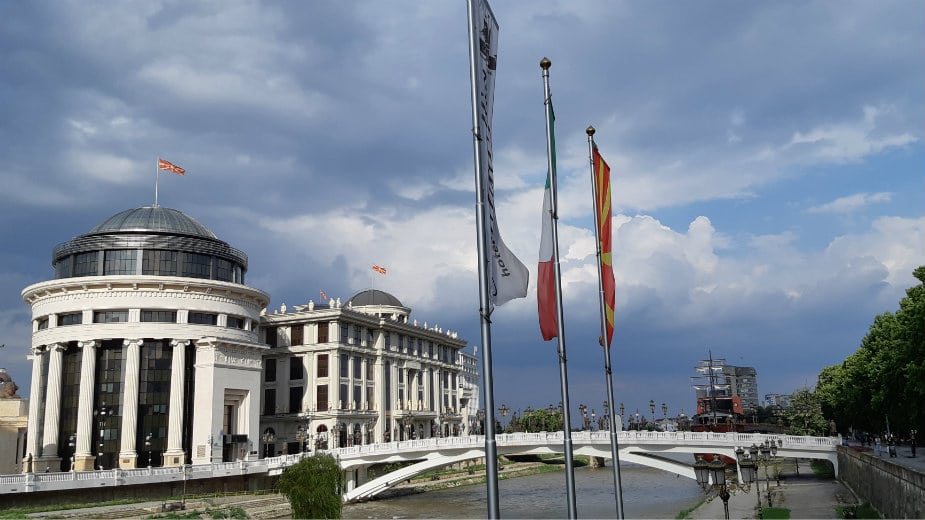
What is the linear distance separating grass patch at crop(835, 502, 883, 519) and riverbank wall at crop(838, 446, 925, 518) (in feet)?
1.10

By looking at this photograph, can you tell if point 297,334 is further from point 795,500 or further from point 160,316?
point 795,500

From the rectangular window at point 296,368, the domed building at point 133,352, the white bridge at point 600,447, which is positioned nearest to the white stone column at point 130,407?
the domed building at point 133,352

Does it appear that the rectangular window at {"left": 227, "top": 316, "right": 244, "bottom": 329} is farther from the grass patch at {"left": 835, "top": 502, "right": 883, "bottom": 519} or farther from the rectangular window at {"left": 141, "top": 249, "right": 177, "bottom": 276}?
the grass patch at {"left": 835, "top": 502, "right": 883, "bottom": 519}

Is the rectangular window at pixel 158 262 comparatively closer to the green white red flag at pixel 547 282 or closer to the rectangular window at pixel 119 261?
the rectangular window at pixel 119 261

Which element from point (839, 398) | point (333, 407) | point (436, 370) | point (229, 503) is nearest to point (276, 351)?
point (333, 407)

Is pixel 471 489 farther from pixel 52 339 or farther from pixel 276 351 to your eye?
pixel 52 339

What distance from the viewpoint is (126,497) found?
2311 inches

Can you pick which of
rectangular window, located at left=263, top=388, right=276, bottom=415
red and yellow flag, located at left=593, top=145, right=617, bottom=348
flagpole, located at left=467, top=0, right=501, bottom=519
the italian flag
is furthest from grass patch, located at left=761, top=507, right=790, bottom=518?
rectangular window, located at left=263, top=388, right=276, bottom=415

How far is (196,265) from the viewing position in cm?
7256

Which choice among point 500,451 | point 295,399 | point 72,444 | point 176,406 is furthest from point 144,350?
point 500,451

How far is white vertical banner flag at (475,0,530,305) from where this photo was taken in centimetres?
1484

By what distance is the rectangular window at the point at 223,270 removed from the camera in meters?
74.6

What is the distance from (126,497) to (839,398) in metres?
61.1

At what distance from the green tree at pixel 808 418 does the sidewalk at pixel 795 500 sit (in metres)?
37.8
